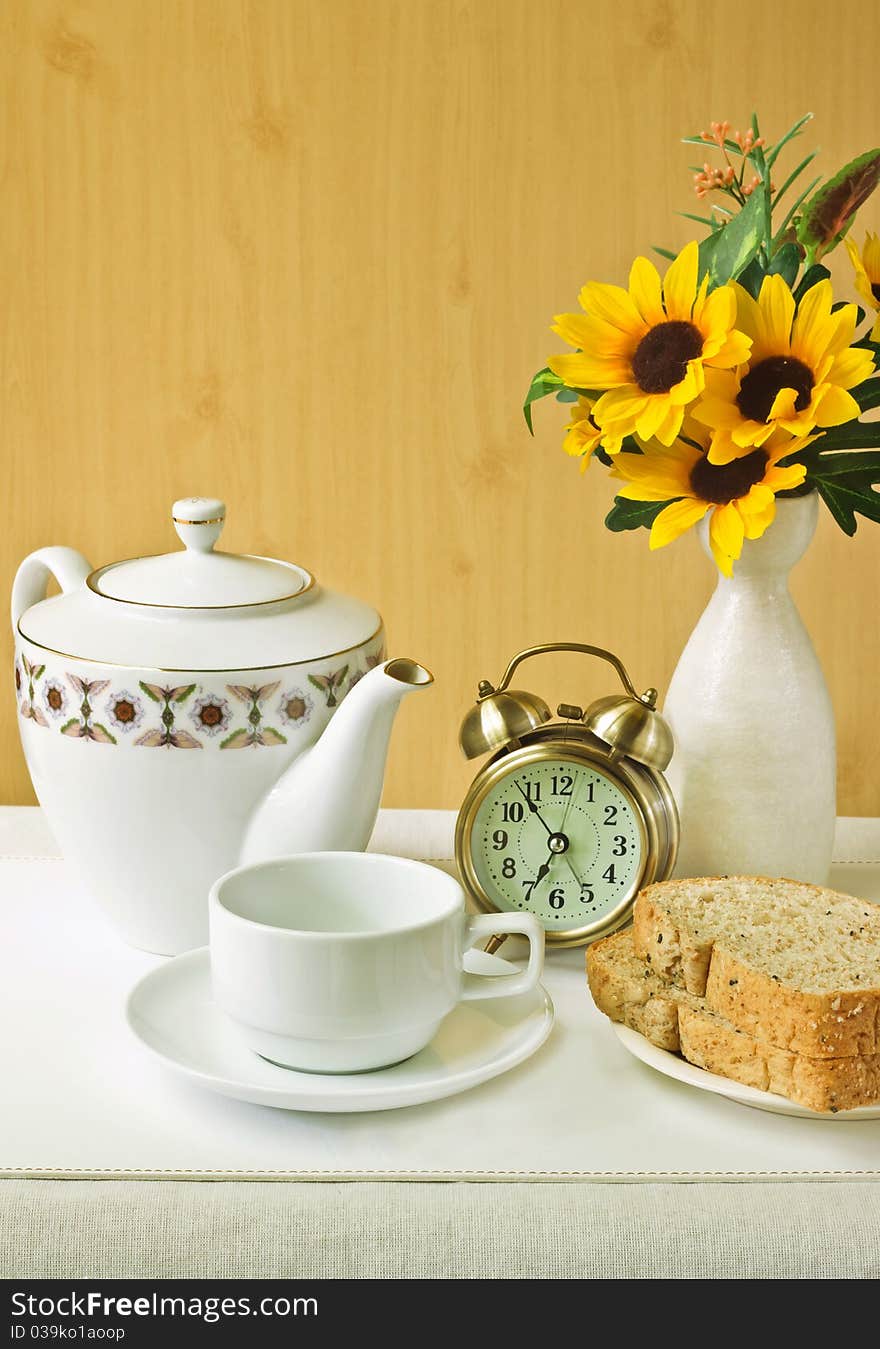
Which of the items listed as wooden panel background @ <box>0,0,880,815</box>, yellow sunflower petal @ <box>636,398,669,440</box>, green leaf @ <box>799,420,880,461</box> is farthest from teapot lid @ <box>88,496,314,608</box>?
wooden panel background @ <box>0,0,880,815</box>

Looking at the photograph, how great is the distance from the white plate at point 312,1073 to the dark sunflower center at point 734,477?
1.07 ft

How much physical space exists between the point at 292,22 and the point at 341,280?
0.76ft

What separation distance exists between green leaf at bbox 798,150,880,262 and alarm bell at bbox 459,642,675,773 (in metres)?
0.30

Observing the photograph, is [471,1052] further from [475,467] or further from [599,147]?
[599,147]

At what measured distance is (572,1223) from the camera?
0.63 m

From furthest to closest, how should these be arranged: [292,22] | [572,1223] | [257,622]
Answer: [292,22] < [257,622] < [572,1223]

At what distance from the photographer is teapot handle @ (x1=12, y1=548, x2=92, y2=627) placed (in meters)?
0.97

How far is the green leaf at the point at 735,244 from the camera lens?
0.86 meters

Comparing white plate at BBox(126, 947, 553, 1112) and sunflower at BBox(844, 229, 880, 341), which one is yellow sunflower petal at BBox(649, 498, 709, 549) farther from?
white plate at BBox(126, 947, 553, 1112)

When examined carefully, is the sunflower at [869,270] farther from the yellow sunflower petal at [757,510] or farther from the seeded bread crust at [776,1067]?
the seeded bread crust at [776,1067]

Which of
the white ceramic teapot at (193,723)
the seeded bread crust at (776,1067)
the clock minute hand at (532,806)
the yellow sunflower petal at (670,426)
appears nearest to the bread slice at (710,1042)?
the seeded bread crust at (776,1067)
